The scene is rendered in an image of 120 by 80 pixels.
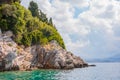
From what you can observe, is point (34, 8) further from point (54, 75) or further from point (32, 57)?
point (54, 75)

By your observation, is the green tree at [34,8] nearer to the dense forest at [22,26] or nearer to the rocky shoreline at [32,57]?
the dense forest at [22,26]

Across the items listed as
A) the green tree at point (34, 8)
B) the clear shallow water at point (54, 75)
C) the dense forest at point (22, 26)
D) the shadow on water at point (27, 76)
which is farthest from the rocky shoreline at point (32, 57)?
the green tree at point (34, 8)

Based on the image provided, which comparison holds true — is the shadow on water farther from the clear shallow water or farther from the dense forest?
the dense forest

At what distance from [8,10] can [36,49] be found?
17587mm

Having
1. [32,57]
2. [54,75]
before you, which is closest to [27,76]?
[54,75]

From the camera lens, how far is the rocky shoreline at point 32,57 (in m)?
86.2

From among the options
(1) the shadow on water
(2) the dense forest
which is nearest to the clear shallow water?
(1) the shadow on water

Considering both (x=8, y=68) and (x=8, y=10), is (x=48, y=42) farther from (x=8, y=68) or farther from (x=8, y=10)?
(x=8, y=68)

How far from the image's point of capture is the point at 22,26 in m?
104

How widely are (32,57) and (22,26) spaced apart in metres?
11.0

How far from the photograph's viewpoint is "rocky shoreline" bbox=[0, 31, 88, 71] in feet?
283

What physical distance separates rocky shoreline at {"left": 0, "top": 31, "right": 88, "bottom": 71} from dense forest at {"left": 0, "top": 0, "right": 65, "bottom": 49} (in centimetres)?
204

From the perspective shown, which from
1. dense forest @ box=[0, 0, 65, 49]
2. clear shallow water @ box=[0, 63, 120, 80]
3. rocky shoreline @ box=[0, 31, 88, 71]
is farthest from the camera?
dense forest @ box=[0, 0, 65, 49]

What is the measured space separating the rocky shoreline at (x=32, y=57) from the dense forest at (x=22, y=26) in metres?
2.04
